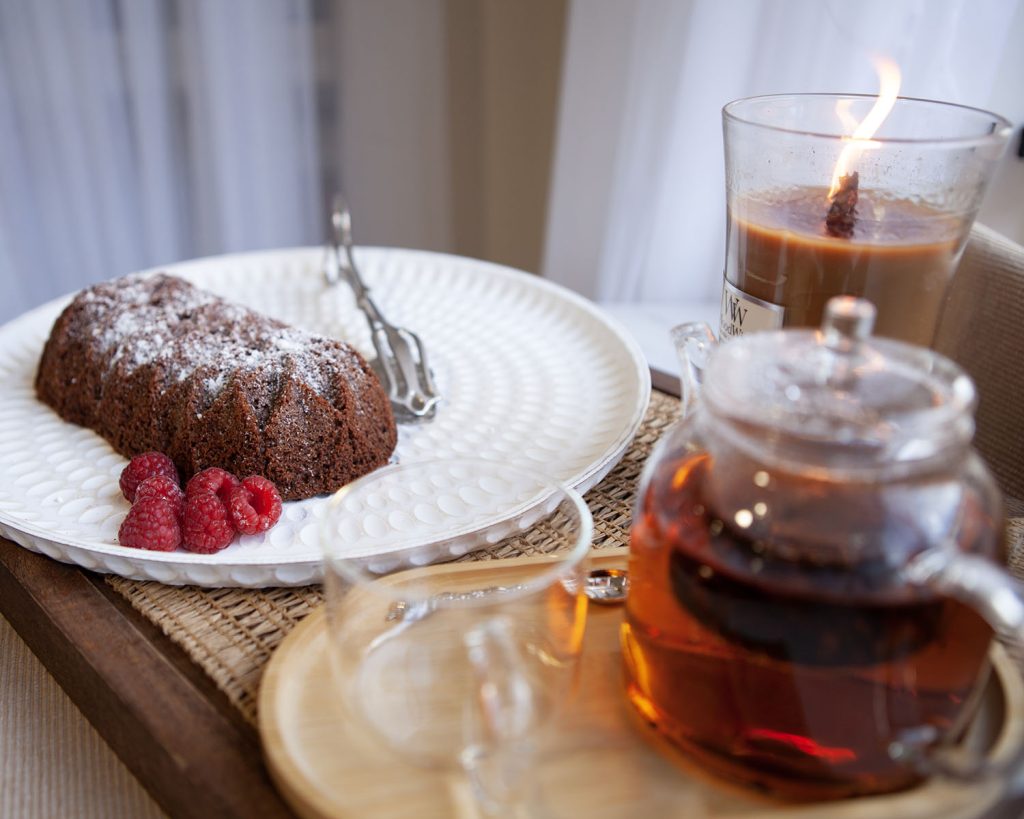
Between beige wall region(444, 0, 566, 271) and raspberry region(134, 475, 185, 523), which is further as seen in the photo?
beige wall region(444, 0, 566, 271)

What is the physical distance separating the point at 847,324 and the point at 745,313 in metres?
0.31

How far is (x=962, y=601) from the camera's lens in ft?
1.62

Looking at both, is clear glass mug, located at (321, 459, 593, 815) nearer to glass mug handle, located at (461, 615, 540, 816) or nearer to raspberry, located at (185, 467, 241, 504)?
glass mug handle, located at (461, 615, 540, 816)

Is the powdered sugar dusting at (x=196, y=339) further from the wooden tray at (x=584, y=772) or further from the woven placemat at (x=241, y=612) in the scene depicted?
the wooden tray at (x=584, y=772)

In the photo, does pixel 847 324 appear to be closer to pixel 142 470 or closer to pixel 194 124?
pixel 142 470

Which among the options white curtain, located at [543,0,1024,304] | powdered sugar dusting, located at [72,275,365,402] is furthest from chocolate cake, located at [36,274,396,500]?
white curtain, located at [543,0,1024,304]

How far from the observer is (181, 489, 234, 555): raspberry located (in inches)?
29.7

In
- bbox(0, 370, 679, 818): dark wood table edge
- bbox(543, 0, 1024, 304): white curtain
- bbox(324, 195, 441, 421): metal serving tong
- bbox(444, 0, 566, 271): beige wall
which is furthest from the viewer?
bbox(444, 0, 566, 271): beige wall

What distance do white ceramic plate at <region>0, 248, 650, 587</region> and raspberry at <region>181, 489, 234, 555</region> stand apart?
11 millimetres

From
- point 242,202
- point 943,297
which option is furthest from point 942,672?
point 242,202

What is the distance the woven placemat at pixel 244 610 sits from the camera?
67cm

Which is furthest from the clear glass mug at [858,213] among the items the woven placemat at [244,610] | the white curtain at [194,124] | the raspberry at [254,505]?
the white curtain at [194,124]

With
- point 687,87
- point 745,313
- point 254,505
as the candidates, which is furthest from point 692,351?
point 687,87

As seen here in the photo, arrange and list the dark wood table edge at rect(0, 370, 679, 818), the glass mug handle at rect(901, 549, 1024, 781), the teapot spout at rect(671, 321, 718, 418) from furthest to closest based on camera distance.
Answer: the teapot spout at rect(671, 321, 718, 418), the dark wood table edge at rect(0, 370, 679, 818), the glass mug handle at rect(901, 549, 1024, 781)
